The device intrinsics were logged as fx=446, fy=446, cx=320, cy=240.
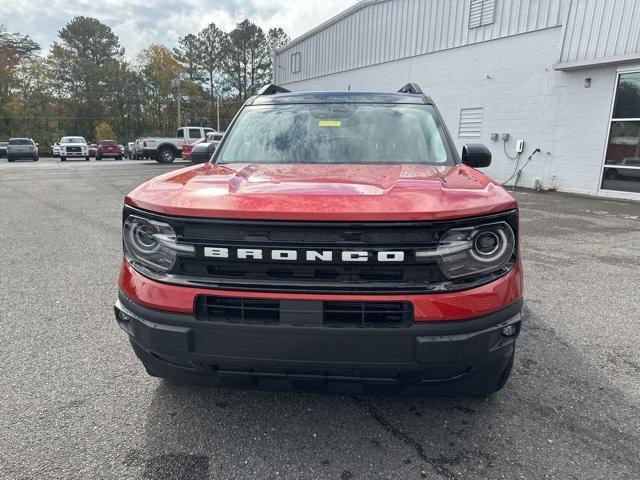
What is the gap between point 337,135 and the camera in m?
3.07

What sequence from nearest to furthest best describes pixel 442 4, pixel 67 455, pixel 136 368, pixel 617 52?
pixel 67 455 → pixel 136 368 → pixel 617 52 → pixel 442 4

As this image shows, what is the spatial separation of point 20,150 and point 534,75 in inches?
1275

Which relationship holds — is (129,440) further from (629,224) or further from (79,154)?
(79,154)

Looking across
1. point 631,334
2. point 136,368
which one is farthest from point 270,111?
point 631,334

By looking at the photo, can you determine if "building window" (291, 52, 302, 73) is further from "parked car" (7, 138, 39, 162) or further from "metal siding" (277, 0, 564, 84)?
"parked car" (7, 138, 39, 162)

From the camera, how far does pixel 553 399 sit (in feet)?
8.21

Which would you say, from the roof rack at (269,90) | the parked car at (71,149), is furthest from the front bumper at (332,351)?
the parked car at (71,149)

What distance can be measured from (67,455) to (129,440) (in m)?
0.26

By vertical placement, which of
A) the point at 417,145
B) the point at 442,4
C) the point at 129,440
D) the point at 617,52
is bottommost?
the point at 129,440

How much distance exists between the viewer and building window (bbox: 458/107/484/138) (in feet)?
48.5

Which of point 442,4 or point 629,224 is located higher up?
point 442,4

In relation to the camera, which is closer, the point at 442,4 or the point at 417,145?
the point at 417,145

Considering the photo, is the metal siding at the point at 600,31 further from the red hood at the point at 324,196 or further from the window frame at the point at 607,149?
the red hood at the point at 324,196

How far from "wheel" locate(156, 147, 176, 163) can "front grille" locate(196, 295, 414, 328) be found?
2608 cm
